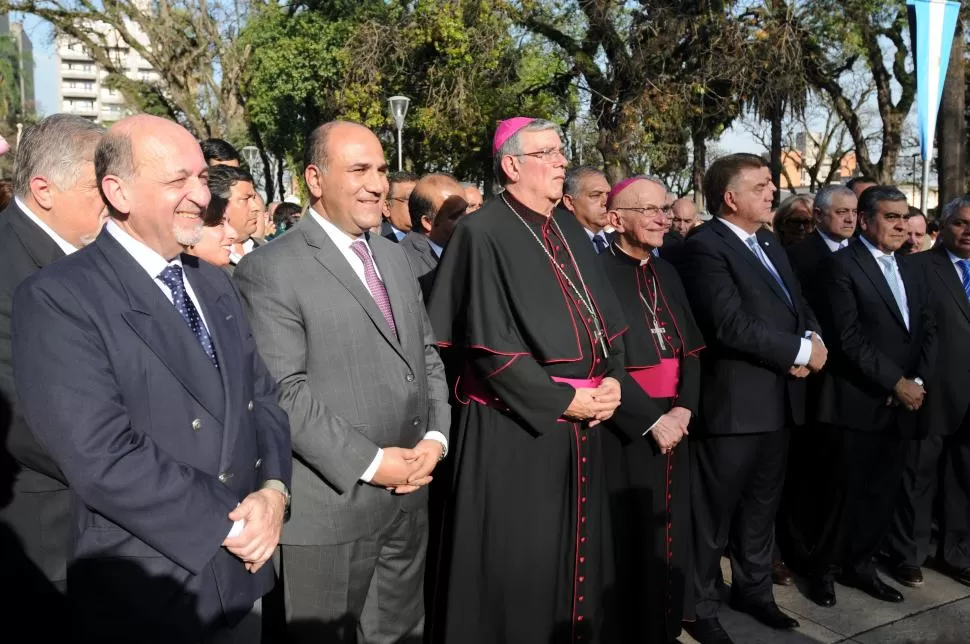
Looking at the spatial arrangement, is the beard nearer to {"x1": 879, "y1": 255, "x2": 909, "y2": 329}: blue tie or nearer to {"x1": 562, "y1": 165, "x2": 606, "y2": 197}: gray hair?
{"x1": 562, "y1": 165, "x2": 606, "y2": 197}: gray hair

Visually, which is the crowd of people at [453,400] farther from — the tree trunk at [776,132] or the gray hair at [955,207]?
the tree trunk at [776,132]

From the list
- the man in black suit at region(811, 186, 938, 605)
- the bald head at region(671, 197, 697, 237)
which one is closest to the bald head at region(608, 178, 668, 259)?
the man in black suit at region(811, 186, 938, 605)

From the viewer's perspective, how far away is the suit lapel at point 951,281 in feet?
18.2

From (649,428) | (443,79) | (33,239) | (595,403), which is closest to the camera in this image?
(33,239)

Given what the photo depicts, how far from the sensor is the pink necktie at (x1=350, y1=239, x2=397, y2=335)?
10.9 ft

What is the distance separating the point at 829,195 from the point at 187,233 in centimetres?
497

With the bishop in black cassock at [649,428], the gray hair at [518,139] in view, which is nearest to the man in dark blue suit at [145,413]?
the gray hair at [518,139]

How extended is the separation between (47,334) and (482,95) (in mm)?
19139

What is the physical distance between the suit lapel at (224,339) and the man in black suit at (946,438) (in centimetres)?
432

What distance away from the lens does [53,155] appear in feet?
9.73

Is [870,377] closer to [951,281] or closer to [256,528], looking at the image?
[951,281]

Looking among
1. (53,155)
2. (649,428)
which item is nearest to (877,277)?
Answer: (649,428)

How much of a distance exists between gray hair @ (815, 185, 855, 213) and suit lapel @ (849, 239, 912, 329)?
1.09m

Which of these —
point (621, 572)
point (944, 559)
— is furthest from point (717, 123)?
point (621, 572)
